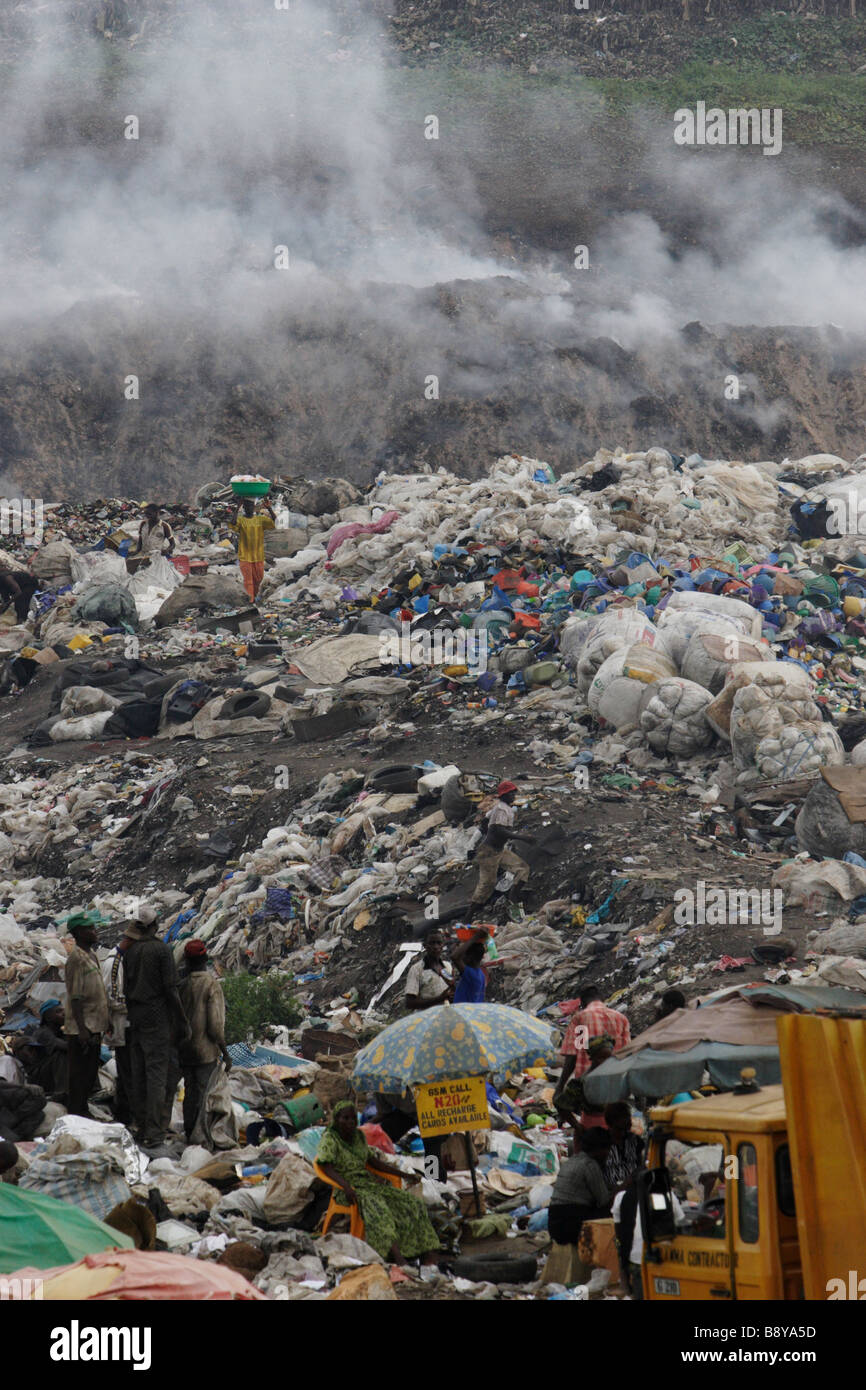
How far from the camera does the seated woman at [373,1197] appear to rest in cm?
478

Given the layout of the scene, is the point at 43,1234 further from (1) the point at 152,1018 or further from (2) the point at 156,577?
(2) the point at 156,577

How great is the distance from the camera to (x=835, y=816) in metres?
8.33

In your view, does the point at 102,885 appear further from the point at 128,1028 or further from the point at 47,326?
the point at 47,326

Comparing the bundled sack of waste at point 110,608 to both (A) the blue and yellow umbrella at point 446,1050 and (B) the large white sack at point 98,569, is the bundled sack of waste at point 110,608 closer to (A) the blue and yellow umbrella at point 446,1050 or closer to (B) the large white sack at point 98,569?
(B) the large white sack at point 98,569

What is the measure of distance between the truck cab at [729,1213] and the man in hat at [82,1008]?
2.71 m

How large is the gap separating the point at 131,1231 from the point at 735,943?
3.70 meters

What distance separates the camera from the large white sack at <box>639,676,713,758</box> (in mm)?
10000

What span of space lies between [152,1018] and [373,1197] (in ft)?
4.51

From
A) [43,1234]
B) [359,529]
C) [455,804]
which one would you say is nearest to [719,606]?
[455,804]

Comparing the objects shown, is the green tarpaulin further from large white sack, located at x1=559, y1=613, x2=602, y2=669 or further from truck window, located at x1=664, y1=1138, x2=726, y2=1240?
large white sack, located at x1=559, y1=613, x2=602, y2=669

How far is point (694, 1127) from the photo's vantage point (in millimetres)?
3705

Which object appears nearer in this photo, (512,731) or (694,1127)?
(694,1127)
